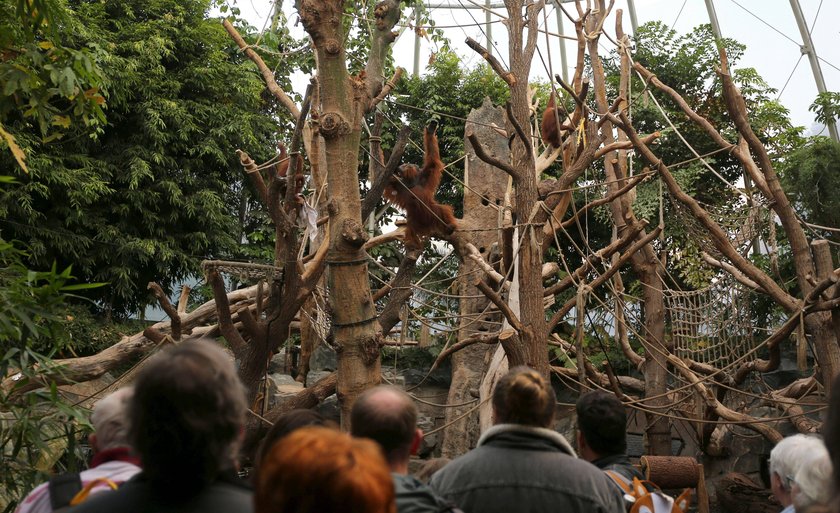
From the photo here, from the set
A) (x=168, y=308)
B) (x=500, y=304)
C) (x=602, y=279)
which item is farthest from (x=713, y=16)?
(x=168, y=308)

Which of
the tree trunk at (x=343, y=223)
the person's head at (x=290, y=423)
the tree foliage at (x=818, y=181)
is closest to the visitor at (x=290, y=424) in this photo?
the person's head at (x=290, y=423)

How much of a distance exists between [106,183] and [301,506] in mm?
9775

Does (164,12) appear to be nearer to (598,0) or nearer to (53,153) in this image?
(53,153)

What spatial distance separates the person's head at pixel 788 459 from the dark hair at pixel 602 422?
1.60 ft

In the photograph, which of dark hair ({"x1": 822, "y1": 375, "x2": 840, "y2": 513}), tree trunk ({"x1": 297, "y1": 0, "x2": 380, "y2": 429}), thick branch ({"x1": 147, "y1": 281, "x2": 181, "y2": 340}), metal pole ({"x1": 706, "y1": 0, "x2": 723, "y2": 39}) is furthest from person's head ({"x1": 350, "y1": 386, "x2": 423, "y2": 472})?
metal pole ({"x1": 706, "y1": 0, "x2": 723, "y2": 39})

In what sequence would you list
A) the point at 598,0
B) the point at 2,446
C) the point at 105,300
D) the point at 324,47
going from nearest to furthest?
the point at 2,446, the point at 324,47, the point at 598,0, the point at 105,300

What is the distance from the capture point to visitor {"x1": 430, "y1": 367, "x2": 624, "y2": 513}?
2.00 metres

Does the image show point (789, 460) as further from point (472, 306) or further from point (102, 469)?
point (472, 306)

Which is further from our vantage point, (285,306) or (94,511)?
(285,306)

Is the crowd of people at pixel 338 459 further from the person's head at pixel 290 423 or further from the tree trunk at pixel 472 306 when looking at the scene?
the tree trunk at pixel 472 306

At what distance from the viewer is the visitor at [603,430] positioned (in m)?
2.38

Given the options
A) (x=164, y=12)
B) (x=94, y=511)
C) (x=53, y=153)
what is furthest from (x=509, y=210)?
(x=164, y=12)

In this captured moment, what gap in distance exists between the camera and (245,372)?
5641mm

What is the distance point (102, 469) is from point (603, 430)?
53.5 inches
